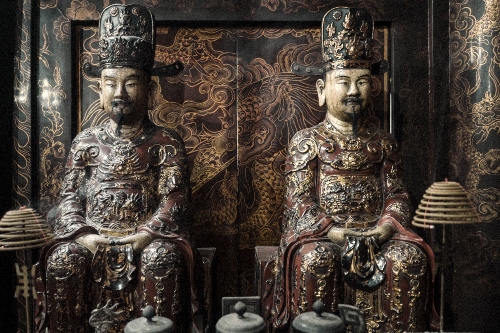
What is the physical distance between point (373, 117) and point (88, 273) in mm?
3057

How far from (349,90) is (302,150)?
2.03 ft

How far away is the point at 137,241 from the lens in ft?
11.1

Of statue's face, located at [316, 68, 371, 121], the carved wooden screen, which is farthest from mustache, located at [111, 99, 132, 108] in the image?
statue's face, located at [316, 68, 371, 121]

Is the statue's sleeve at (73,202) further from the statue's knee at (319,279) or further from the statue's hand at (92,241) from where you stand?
the statue's knee at (319,279)

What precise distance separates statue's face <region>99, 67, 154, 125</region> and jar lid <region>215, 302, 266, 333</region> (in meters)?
1.95

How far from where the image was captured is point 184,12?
463 cm

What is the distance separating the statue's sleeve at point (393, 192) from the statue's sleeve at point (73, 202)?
2.28 m

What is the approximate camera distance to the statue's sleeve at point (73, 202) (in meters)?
3.47

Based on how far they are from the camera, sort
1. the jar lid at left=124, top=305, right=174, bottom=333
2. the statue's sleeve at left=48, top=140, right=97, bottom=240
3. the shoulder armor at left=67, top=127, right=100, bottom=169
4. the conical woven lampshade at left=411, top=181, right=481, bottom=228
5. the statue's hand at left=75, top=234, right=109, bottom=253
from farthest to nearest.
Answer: the shoulder armor at left=67, top=127, right=100, bottom=169 < the statue's sleeve at left=48, top=140, right=97, bottom=240 < the statue's hand at left=75, top=234, right=109, bottom=253 < the conical woven lampshade at left=411, top=181, right=481, bottom=228 < the jar lid at left=124, top=305, right=174, bottom=333

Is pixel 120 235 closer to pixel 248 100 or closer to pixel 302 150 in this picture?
pixel 302 150

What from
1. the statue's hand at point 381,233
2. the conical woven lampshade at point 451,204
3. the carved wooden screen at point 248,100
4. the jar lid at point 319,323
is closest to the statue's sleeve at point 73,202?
the carved wooden screen at point 248,100

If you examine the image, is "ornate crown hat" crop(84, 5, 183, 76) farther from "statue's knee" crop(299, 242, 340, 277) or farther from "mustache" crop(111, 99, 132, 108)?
"statue's knee" crop(299, 242, 340, 277)

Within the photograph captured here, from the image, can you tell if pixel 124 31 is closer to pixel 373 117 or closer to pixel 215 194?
pixel 215 194

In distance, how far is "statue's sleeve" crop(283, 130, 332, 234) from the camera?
3609 mm
